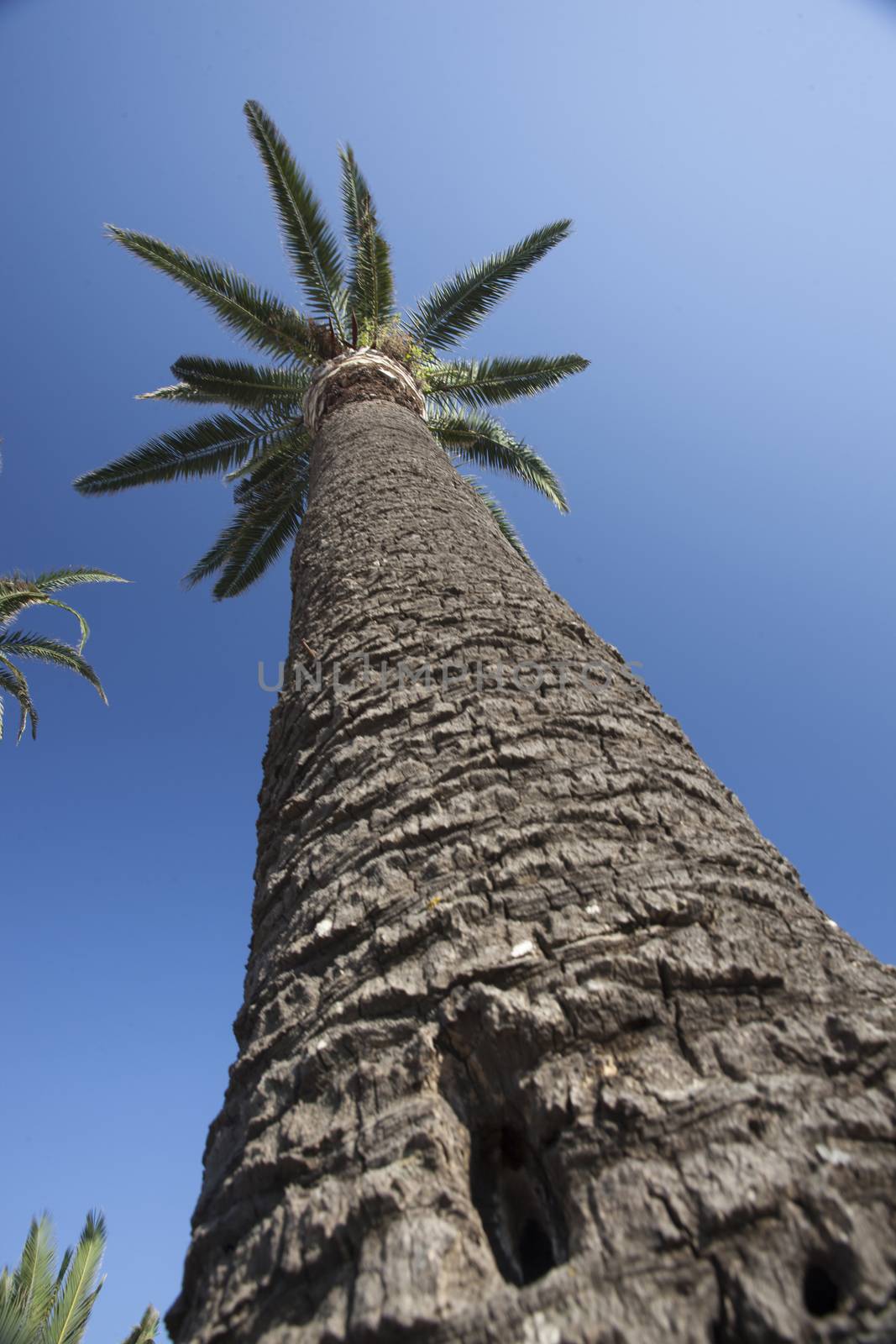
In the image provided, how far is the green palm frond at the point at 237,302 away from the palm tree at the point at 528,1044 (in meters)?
7.23

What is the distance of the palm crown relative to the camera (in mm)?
8242

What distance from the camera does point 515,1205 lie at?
3.56ft

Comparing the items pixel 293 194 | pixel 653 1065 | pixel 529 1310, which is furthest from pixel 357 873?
pixel 293 194

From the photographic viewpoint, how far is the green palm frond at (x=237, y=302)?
26.3 ft

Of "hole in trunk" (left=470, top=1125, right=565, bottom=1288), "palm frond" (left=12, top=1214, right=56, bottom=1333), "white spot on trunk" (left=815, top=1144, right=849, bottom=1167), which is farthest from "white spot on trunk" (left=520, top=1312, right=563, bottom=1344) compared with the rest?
"palm frond" (left=12, top=1214, right=56, bottom=1333)

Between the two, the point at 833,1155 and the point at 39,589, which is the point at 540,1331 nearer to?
the point at 833,1155

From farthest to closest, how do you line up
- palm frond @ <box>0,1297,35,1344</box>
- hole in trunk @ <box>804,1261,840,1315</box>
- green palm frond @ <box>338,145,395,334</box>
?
green palm frond @ <box>338,145,395,334</box>, palm frond @ <box>0,1297,35,1344</box>, hole in trunk @ <box>804,1261,840,1315</box>

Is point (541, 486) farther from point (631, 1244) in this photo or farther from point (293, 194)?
point (631, 1244)

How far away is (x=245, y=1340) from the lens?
1.00m

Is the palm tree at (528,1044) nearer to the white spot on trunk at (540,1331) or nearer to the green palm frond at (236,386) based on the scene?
the white spot on trunk at (540,1331)

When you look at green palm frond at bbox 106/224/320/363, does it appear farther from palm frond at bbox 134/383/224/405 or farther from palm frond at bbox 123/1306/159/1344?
palm frond at bbox 123/1306/159/1344

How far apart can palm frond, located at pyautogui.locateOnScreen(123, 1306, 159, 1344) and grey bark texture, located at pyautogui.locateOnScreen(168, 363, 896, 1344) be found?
34.6ft

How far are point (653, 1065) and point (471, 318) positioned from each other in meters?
9.87

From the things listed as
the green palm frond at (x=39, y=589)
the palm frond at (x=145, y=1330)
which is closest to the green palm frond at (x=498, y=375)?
the green palm frond at (x=39, y=589)
